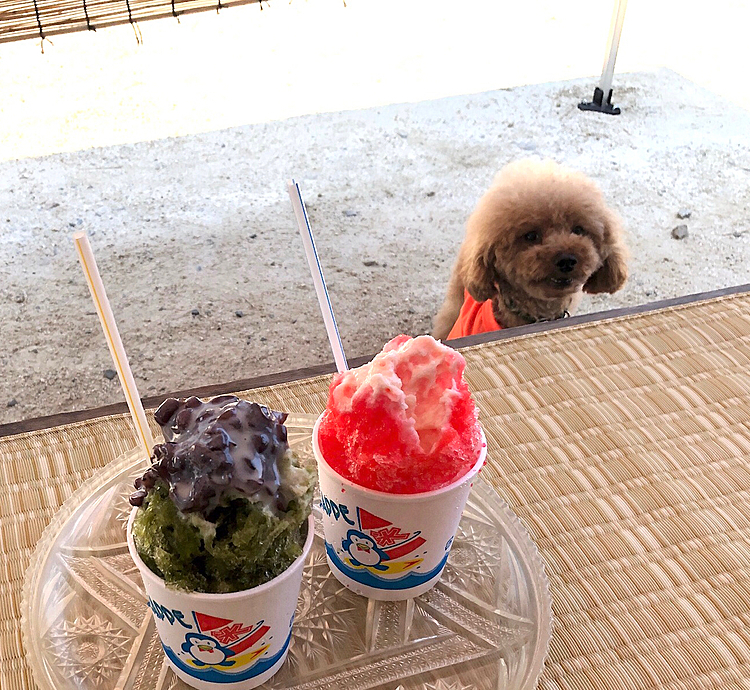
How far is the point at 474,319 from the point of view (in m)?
1.10

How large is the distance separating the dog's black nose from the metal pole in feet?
3.87

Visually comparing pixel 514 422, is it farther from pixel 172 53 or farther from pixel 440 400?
pixel 172 53

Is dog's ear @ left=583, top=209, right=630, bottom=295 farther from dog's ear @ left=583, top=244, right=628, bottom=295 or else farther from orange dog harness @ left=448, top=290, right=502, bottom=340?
orange dog harness @ left=448, top=290, right=502, bottom=340

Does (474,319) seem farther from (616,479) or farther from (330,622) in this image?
(330,622)

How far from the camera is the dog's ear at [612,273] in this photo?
1097 mm

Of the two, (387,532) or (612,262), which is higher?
(387,532)

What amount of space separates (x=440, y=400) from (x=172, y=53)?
2198 mm

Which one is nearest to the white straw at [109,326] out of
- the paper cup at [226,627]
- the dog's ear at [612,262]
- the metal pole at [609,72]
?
the paper cup at [226,627]

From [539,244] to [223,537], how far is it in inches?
30.8

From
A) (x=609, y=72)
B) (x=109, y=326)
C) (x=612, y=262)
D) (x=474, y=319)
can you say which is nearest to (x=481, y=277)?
(x=474, y=319)

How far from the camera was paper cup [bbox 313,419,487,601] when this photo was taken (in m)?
0.44

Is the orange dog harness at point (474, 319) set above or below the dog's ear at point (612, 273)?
below

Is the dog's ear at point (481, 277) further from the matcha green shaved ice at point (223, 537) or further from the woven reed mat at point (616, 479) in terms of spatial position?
the matcha green shaved ice at point (223, 537)

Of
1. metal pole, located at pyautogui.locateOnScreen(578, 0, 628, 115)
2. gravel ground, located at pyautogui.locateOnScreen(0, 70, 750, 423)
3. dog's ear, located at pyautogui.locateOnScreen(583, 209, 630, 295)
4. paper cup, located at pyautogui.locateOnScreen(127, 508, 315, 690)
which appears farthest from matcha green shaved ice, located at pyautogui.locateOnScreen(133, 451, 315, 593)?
metal pole, located at pyautogui.locateOnScreen(578, 0, 628, 115)
